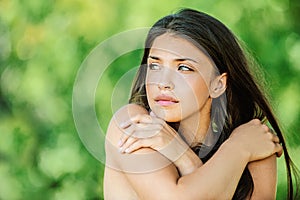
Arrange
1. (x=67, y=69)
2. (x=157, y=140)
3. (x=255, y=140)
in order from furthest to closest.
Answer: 1. (x=67, y=69)
2. (x=255, y=140)
3. (x=157, y=140)

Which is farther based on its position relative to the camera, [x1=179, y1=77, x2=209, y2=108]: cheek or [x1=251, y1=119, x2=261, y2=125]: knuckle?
[x1=251, y1=119, x2=261, y2=125]: knuckle

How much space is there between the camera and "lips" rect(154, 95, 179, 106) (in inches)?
64.2

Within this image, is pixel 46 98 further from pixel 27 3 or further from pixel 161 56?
pixel 161 56

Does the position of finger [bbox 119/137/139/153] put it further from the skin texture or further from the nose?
the nose

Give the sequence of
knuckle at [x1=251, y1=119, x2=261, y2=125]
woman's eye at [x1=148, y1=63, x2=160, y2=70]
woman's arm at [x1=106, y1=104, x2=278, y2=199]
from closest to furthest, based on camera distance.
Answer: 1. woman's arm at [x1=106, y1=104, x2=278, y2=199]
2. woman's eye at [x1=148, y1=63, x2=160, y2=70]
3. knuckle at [x1=251, y1=119, x2=261, y2=125]

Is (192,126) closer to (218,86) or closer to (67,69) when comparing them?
(218,86)

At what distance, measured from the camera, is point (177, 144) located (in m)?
1.65

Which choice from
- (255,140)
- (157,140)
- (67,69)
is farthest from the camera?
(67,69)

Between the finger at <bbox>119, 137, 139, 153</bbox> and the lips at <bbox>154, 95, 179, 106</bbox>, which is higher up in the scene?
the lips at <bbox>154, 95, 179, 106</bbox>

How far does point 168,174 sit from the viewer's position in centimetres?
157

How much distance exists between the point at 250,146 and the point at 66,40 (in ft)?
5.33

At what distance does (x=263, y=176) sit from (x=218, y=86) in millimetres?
244

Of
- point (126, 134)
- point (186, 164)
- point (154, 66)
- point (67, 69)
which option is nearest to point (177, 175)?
point (186, 164)

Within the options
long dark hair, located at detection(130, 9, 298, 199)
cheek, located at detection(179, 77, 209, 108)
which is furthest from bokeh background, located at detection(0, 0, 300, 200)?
cheek, located at detection(179, 77, 209, 108)
